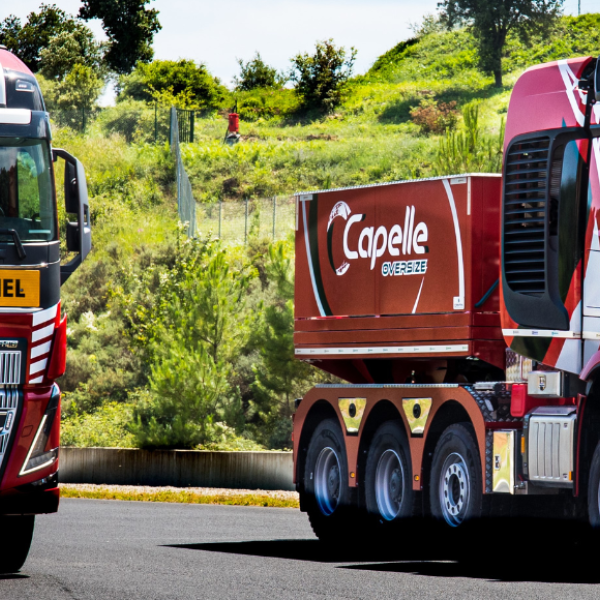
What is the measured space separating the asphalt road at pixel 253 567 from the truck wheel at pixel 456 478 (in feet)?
1.72

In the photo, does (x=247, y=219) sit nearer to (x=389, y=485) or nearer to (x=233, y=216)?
(x=233, y=216)

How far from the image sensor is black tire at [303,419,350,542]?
15336 millimetres

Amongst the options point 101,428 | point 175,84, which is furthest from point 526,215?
point 175,84

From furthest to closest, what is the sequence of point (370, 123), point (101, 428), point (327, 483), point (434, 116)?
point (370, 123), point (434, 116), point (101, 428), point (327, 483)

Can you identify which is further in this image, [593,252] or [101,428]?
[101,428]

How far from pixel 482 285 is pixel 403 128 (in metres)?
57.8

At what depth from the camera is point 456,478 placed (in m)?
13.4

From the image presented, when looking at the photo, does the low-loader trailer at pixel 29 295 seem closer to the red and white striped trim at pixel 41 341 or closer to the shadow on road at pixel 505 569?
the red and white striped trim at pixel 41 341

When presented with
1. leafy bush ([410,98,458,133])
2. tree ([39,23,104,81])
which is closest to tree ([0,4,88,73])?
tree ([39,23,104,81])

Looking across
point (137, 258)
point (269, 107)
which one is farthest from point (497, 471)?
point (269, 107)

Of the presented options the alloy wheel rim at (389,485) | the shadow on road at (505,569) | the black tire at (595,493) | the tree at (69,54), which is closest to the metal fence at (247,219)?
the tree at (69,54)

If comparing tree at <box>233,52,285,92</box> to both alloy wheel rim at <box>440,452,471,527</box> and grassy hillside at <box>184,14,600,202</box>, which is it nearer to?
grassy hillside at <box>184,14,600,202</box>

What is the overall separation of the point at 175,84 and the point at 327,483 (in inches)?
2581

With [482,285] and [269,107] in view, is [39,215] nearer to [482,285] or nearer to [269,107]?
[482,285]
